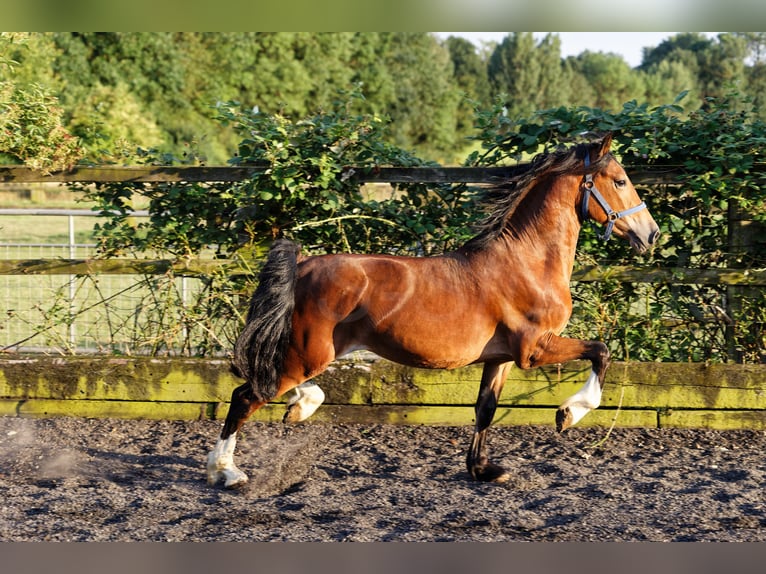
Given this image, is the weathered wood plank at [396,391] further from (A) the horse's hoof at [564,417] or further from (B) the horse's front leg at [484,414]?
(A) the horse's hoof at [564,417]

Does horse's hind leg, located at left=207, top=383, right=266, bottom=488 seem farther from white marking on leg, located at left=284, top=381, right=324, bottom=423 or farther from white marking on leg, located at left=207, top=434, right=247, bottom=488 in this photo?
white marking on leg, located at left=284, top=381, right=324, bottom=423

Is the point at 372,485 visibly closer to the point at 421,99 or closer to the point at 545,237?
the point at 545,237

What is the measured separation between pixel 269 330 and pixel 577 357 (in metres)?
1.68

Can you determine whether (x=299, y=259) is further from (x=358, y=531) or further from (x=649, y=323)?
(x=649, y=323)

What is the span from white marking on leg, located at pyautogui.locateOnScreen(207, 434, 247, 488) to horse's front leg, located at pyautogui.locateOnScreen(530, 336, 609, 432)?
1733 mm

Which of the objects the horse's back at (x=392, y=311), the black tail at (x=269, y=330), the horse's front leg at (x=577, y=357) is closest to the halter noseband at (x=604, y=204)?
the horse's front leg at (x=577, y=357)

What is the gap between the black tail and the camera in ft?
15.4

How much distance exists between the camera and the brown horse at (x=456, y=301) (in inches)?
187

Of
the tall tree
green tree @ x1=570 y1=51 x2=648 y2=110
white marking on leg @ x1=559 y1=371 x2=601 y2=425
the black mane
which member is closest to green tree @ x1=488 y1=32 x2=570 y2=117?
the tall tree

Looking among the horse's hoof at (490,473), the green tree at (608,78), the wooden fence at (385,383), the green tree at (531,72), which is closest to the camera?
the horse's hoof at (490,473)

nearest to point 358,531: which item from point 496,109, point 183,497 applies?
point 183,497

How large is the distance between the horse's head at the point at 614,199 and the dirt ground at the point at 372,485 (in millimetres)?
1388

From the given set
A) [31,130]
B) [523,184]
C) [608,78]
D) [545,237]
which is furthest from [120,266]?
[608,78]

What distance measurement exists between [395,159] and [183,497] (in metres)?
2.84
